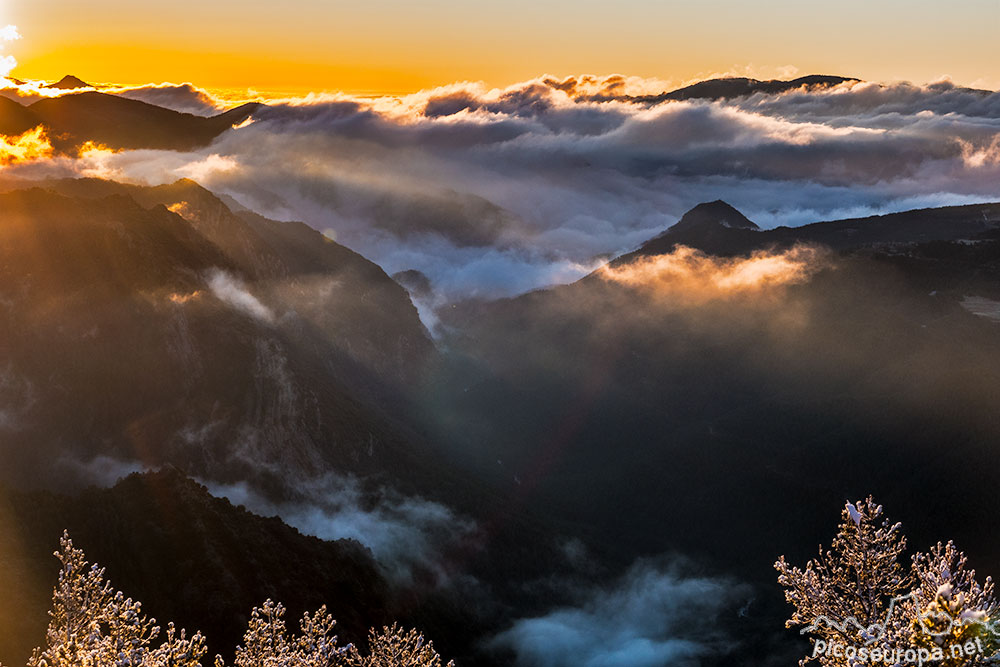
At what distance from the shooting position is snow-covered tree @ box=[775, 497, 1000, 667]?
3061cm

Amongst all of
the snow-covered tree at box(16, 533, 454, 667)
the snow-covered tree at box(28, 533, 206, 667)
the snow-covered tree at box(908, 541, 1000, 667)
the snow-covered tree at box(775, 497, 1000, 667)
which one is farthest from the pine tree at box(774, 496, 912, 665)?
the snow-covered tree at box(28, 533, 206, 667)

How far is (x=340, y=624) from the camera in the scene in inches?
5148

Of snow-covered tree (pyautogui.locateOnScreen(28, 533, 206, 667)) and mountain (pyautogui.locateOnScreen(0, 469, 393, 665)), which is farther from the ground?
snow-covered tree (pyautogui.locateOnScreen(28, 533, 206, 667))

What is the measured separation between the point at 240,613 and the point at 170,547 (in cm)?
1573

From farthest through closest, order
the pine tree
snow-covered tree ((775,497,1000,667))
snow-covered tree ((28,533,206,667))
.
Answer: snow-covered tree ((28,533,206,667))
the pine tree
snow-covered tree ((775,497,1000,667))

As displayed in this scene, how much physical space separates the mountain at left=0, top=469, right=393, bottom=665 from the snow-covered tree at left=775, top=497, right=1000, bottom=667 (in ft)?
245

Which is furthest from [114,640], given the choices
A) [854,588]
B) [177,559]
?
[177,559]

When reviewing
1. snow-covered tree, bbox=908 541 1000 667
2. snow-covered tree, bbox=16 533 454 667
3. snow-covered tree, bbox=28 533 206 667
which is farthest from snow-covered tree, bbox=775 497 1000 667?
snow-covered tree, bbox=28 533 206 667

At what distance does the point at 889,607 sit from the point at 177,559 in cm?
10134

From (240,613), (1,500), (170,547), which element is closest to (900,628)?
(240,613)

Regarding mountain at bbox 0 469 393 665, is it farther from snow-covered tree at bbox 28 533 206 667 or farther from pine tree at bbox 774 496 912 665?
pine tree at bbox 774 496 912 665

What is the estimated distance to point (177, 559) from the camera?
11581 cm

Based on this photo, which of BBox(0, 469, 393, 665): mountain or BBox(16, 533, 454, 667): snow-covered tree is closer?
BBox(16, 533, 454, 667): snow-covered tree

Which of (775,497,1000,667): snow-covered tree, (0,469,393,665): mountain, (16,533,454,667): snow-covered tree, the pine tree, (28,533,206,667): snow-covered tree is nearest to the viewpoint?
(775,497,1000,667): snow-covered tree
